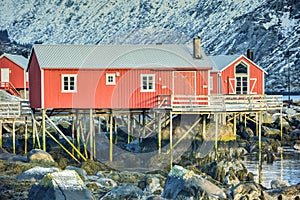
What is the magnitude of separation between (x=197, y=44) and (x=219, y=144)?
5905 mm

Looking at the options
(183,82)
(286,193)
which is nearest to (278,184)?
(286,193)

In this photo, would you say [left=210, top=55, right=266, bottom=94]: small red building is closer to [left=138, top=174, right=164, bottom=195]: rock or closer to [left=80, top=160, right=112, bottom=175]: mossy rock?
[left=80, top=160, right=112, bottom=175]: mossy rock

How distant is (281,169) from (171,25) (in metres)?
132

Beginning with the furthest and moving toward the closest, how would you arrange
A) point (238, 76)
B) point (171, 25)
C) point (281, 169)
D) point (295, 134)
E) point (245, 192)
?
point (171, 25)
point (238, 76)
point (295, 134)
point (281, 169)
point (245, 192)

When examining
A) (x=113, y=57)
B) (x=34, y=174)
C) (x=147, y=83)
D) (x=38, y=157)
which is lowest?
(x=34, y=174)

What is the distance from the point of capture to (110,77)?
38.3 meters

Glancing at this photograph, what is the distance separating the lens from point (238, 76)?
51.3 m

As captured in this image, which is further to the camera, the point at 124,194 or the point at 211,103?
the point at 211,103

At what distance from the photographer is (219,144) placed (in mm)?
41938

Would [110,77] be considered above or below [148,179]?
above

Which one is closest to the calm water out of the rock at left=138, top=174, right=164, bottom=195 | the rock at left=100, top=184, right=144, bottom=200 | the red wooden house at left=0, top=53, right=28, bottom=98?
the rock at left=138, top=174, right=164, bottom=195

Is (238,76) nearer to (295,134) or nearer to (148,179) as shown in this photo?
(295,134)

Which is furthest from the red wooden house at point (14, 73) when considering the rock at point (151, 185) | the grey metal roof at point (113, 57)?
the rock at point (151, 185)

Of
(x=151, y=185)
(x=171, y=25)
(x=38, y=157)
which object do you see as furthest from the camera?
(x=171, y=25)
